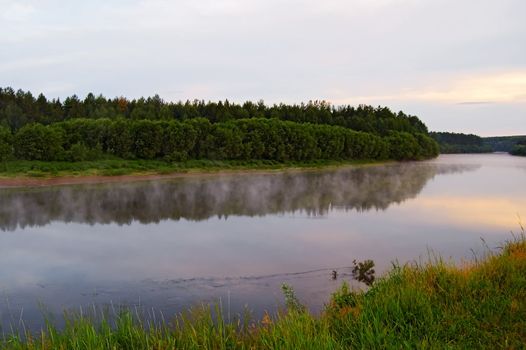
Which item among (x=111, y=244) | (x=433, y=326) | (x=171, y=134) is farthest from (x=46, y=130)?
(x=433, y=326)

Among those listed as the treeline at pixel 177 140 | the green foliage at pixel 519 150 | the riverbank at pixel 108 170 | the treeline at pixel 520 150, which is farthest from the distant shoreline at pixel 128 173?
the treeline at pixel 520 150

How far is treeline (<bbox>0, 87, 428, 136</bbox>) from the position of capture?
260ft

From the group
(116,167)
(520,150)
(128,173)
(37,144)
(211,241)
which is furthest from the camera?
(520,150)

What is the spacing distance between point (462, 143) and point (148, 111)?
144358mm

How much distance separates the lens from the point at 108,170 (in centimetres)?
4872

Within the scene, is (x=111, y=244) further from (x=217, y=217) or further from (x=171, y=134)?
(x=171, y=134)

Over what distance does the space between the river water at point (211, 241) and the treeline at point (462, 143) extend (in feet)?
517

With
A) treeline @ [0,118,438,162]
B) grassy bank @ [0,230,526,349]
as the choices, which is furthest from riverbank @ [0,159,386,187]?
grassy bank @ [0,230,526,349]

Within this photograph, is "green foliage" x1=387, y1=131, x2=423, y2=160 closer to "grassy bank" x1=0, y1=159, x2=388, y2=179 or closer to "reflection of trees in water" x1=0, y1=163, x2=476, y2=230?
"grassy bank" x1=0, y1=159, x2=388, y2=179

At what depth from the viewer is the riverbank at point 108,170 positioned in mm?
42753

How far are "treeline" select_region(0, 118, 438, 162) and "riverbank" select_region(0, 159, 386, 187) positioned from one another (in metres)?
1.90

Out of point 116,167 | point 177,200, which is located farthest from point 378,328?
point 116,167

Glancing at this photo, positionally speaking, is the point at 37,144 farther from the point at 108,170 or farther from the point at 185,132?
the point at 185,132

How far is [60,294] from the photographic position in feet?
41.4
